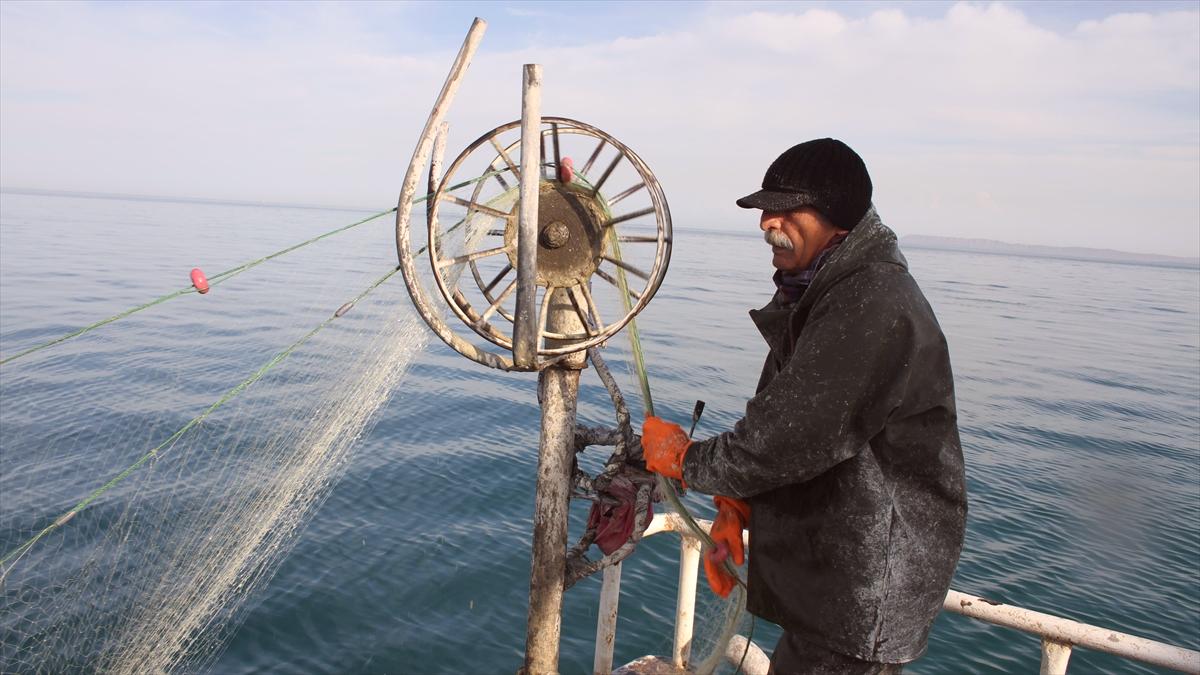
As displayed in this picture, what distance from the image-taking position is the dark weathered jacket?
2.09 m

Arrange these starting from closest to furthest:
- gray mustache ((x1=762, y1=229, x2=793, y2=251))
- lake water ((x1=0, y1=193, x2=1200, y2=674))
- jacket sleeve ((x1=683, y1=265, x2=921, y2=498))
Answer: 1. jacket sleeve ((x1=683, y1=265, x2=921, y2=498))
2. gray mustache ((x1=762, y1=229, x2=793, y2=251))
3. lake water ((x1=0, y1=193, x2=1200, y2=674))

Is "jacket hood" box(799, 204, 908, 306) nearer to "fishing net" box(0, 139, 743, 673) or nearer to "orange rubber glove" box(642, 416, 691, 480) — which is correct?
"orange rubber glove" box(642, 416, 691, 480)

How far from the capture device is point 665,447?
2.66 metres

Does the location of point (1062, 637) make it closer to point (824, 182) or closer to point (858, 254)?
point (858, 254)

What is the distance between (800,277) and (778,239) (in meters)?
0.15

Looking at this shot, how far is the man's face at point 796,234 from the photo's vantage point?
2412 millimetres

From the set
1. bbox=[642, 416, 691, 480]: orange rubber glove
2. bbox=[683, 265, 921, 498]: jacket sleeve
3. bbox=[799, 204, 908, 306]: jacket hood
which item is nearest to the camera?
bbox=[683, 265, 921, 498]: jacket sleeve

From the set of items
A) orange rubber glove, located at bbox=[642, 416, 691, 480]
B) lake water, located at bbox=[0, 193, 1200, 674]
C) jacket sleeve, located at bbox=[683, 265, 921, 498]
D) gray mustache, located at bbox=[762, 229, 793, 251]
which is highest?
gray mustache, located at bbox=[762, 229, 793, 251]

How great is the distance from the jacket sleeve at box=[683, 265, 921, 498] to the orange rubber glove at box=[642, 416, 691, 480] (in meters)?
0.44

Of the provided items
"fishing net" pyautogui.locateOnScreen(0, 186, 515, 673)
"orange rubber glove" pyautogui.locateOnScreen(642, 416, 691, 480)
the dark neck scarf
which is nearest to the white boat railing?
"orange rubber glove" pyautogui.locateOnScreen(642, 416, 691, 480)

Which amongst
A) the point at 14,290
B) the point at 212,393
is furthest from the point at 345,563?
the point at 14,290

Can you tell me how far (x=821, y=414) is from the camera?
6.86 feet

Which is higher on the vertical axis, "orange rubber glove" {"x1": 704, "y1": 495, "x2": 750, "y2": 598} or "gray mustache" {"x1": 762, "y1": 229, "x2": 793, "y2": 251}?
"gray mustache" {"x1": 762, "y1": 229, "x2": 793, "y2": 251}

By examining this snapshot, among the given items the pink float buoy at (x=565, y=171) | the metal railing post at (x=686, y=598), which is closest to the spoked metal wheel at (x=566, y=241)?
the pink float buoy at (x=565, y=171)
